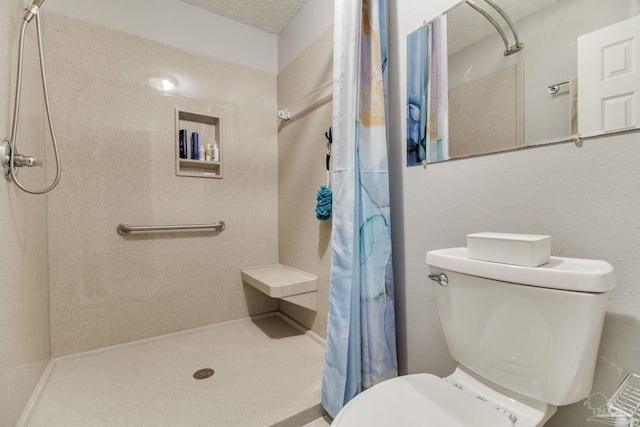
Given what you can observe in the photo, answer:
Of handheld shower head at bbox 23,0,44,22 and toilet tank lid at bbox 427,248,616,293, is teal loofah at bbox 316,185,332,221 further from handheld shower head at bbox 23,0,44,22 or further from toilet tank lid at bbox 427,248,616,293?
handheld shower head at bbox 23,0,44,22

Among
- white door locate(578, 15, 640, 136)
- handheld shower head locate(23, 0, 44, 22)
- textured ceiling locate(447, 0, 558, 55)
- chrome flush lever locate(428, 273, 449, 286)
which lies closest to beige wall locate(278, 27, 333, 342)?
textured ceiling locate(447, 0, 558, 55)

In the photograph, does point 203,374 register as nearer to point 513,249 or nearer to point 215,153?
point 215,153

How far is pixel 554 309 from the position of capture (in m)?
0.65

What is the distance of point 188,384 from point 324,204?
3.91ft

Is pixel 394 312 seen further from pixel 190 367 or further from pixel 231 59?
pixel 231 59

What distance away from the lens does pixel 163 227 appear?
6.08 ft

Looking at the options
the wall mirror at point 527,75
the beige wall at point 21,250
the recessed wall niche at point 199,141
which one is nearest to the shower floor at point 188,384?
the beige wall at point 21,250

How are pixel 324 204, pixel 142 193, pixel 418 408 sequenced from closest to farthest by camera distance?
1. pixel 418 408
2. pixel 324 204
3. pixel 142 193

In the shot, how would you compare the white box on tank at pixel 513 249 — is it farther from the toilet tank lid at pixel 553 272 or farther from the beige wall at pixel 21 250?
the beige wall at pixel 21 250

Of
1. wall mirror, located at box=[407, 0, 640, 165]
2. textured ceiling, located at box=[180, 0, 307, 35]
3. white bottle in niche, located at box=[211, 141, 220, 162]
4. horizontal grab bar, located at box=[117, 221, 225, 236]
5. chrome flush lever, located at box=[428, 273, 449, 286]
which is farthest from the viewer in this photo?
white bottle in niche, located at box=[211, 141, 220, 162]

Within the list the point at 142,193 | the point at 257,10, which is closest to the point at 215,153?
the point at 142,193

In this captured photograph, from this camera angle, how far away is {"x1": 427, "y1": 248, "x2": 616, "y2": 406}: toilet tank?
62cm

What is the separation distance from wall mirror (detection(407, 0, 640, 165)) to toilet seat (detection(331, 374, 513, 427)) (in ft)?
2.51

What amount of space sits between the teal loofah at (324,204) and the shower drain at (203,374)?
1.05 meters
